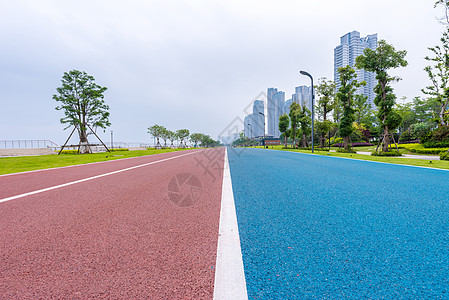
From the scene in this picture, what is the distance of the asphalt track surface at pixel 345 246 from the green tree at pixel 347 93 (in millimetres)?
22499

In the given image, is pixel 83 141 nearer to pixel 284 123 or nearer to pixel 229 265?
pixel 229 265

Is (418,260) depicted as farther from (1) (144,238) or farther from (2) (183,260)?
(1) (144,238)

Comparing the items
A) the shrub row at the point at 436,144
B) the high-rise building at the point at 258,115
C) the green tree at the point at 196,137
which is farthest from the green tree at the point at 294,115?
the green tree at the point at 196,137

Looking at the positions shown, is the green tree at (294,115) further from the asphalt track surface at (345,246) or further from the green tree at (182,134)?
the green tree at (182,134)

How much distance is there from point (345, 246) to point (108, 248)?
2.27 m

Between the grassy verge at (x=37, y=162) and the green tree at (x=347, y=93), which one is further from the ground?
the green tree at (x=347, y=93)

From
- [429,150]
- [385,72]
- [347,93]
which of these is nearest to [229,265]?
[385,72]

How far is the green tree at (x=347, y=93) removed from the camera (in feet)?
72.1

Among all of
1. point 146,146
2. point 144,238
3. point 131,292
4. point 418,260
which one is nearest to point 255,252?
point 131,292

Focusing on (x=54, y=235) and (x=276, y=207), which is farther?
(x=276, y=207)

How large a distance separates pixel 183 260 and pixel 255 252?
642mm

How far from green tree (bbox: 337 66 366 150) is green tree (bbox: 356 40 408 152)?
557 centimetres

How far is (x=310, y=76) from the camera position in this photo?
2081 centimetres

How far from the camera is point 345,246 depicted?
1.78 metres
